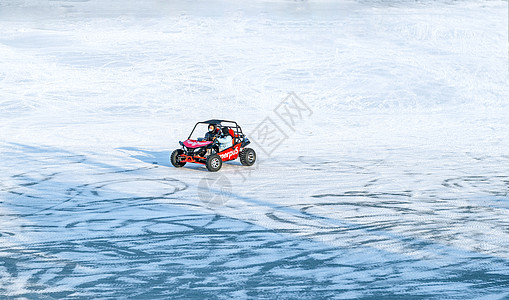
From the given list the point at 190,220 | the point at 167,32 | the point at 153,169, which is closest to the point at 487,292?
the point at 190,220

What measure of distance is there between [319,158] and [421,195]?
4.78 m

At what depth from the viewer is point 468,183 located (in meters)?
11.7

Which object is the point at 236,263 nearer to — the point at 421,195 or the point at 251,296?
the point at 251,296

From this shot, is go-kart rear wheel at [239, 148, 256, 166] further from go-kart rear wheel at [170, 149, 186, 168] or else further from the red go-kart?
go-kart rear wheel at [170, 149, 186, 168]

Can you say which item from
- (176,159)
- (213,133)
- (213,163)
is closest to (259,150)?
(213,133)

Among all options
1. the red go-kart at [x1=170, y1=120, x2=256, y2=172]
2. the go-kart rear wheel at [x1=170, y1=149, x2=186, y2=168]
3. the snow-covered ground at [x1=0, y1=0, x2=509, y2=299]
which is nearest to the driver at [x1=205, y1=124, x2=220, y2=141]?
the red go-kart at [x1=170, y1=120, x2=256, y2=172]

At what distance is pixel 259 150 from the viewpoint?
16.7 metres

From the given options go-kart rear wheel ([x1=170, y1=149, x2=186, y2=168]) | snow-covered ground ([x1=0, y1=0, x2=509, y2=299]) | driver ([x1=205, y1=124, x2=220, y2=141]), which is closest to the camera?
snow-covered ground ([x1=0, y1=0, x2=509, y2=299])

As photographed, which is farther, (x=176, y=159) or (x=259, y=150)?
(x=259, y=150)

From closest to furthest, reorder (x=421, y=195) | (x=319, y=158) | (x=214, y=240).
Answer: (x=214, y=240) → (x=421, y=195) → (x=319, y=158)

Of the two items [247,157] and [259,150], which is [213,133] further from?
[259,150]

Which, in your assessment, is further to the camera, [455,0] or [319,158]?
[455,0]

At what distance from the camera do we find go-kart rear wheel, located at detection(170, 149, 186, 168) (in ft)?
43.3

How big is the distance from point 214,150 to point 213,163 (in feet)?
2.12
